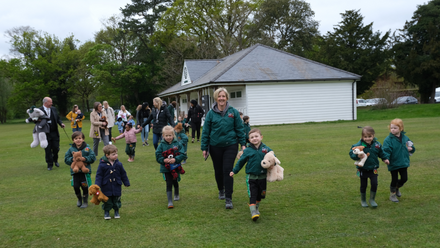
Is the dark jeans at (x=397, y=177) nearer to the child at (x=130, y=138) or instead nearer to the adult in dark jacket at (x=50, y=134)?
the child at (x=130, y=138)

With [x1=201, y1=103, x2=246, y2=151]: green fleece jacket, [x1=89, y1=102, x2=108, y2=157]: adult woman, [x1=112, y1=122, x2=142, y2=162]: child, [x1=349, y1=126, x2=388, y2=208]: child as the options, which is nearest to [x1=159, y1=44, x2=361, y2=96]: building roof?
[x1=89, y1=102, x2=108, y2=157]: adult woman

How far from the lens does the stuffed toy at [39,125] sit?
9.22 meters

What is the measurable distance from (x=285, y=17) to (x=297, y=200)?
165 ft

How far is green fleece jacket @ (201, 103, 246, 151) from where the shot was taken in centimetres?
542

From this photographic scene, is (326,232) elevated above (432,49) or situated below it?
below

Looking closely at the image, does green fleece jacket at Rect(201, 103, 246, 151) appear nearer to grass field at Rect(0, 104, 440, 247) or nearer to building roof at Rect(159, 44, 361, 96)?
grass field at Rect(0, 104, 440, 247)

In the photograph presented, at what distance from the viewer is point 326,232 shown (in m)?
4.29

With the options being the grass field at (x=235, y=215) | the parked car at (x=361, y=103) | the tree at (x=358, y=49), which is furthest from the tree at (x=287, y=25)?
the grass field at (x=235, y=215)

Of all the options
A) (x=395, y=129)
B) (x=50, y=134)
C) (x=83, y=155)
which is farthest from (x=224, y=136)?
(x=50, y=134)

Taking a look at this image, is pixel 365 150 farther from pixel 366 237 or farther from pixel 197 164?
pixel 197 164

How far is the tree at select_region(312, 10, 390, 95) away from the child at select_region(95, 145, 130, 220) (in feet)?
140

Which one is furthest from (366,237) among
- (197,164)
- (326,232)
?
(197,164)

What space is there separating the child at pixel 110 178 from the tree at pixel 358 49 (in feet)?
140

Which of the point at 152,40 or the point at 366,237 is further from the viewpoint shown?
the point at 152,40
